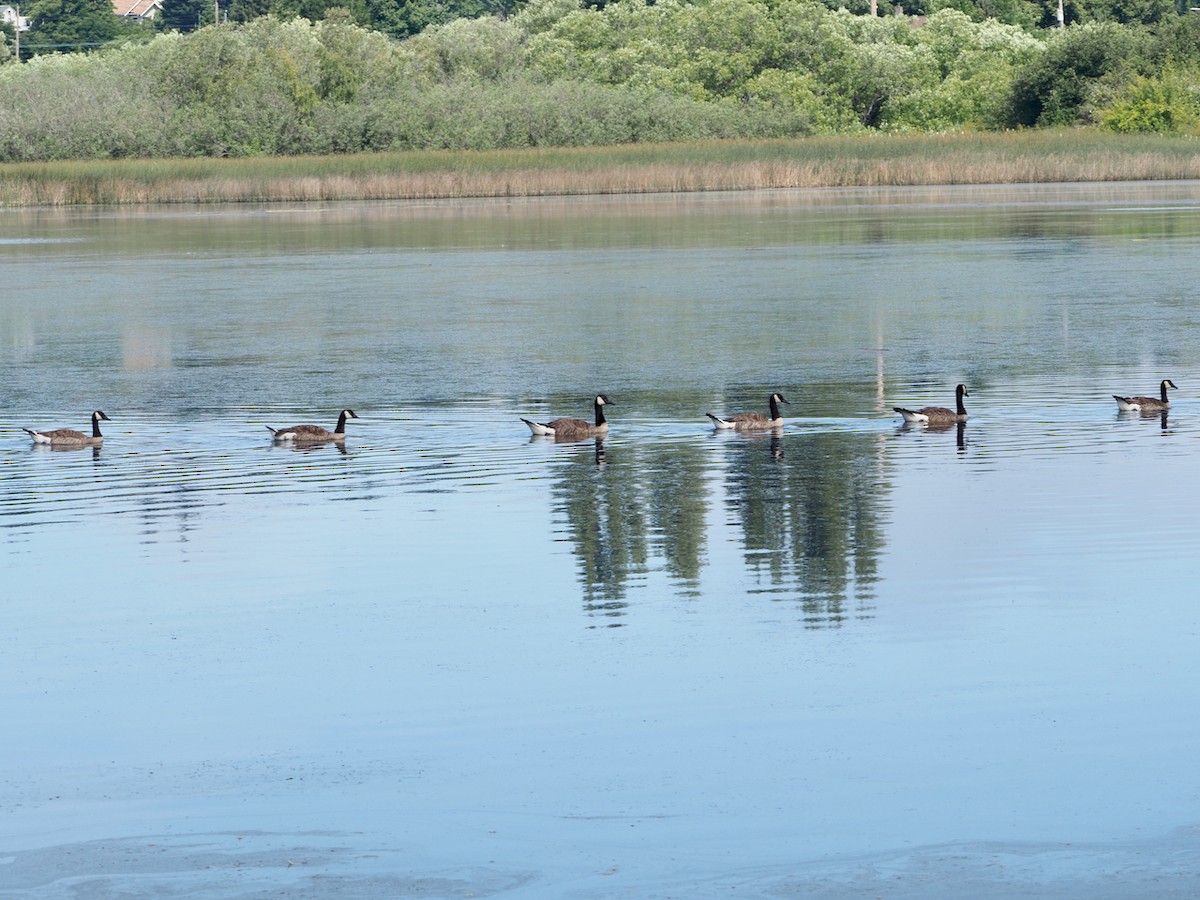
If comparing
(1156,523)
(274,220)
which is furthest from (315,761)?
(274,220)

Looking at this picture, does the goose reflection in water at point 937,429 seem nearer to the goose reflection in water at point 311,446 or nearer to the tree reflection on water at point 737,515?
the tree reflection on water at point 737,515

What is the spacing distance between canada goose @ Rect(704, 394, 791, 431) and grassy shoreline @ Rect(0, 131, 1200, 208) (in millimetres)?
53710

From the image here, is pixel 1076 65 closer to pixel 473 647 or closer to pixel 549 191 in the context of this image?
pixel 549 191

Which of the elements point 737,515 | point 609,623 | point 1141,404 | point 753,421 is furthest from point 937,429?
point 609,623

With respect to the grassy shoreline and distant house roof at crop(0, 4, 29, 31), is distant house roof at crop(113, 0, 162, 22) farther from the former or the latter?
the grassy shoreline

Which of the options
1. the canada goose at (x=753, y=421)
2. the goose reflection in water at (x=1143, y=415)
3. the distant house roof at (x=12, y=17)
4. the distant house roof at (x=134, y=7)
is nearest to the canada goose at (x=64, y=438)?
the canada goose at (x=753, y=421)

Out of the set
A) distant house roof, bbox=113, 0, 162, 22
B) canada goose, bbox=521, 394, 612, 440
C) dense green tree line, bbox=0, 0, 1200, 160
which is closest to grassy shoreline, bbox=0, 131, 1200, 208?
dense green tree line, bbox=0, 0, 1200, 160

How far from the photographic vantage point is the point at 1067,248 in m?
41.0

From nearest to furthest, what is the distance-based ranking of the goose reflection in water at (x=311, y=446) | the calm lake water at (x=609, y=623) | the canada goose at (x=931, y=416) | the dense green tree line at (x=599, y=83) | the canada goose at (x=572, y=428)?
1. the calm lake water at (x=609, y=623)
2. the goose reflection in water at (x=311, y=446)
3. the canada goose at (x=572, y=428)
4. the canada goose at (x=931, y=416)
5. the dense green tree line at (x=599, y=83)

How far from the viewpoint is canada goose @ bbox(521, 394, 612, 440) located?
1836cm

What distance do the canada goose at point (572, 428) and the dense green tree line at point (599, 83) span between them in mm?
62714

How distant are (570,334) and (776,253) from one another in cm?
1487

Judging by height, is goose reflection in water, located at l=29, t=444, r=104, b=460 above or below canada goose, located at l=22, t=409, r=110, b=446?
below

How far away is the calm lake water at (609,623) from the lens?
7.51m
